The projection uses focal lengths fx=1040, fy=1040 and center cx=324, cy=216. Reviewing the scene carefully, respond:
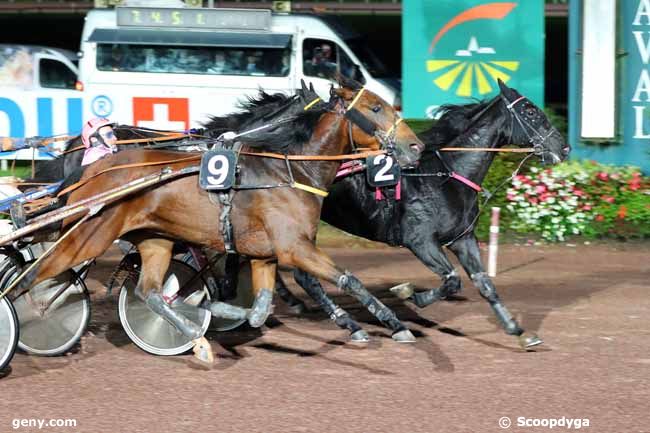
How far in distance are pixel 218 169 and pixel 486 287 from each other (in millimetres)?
2052

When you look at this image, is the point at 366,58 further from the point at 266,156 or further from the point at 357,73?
the point at 266,156

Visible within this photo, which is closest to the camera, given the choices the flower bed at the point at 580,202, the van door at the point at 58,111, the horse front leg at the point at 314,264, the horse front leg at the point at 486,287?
the horse front leg at the point at 314,264

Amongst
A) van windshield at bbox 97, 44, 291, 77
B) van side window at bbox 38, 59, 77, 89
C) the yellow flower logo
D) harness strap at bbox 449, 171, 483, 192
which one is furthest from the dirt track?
van side window at bbox 38, 59, 77, 89

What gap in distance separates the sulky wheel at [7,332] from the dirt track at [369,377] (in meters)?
0.17

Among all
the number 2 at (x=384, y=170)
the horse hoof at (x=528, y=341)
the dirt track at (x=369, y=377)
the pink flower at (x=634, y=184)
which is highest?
the number 2 at (x=384, y=170)

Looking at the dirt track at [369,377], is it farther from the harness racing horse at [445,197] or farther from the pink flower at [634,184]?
the pink flower at [634,184]

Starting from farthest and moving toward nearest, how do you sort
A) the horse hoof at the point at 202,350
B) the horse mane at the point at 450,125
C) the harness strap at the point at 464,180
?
1. the horse mane at the point at 450,125
2. the harness strap at the point at 464,180
3. the horse hoof at the point at 202,350

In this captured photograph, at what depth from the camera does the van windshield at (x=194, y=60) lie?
14906mm

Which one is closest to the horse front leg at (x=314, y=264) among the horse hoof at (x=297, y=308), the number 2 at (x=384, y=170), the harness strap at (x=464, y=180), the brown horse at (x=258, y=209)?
the brown horse at (x=258, y=209)

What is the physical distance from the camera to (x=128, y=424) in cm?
547

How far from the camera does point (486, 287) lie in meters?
7.13

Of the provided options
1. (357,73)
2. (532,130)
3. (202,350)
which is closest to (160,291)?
(202,350)

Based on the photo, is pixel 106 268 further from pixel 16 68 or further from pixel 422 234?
pixel 16 68

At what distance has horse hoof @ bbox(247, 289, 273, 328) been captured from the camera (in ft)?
21.1
